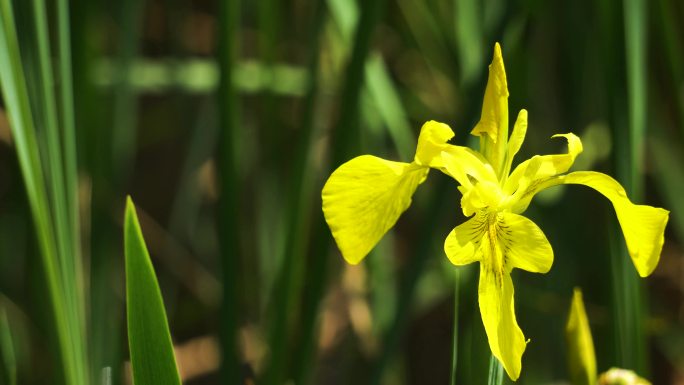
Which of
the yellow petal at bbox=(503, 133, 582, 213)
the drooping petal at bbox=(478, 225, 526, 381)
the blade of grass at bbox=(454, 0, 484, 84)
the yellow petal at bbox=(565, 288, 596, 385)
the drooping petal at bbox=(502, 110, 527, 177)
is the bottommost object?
the yellow petal at bbox=(565, 288, 596, 385)

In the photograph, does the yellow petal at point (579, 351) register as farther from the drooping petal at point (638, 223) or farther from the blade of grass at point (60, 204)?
the blade of grass at point (60, 204)

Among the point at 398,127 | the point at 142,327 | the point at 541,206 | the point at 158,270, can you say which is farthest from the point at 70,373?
the point at 158,270

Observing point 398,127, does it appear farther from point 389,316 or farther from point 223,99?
point 223,99

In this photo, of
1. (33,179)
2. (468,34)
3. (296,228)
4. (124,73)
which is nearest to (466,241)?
(33,179)

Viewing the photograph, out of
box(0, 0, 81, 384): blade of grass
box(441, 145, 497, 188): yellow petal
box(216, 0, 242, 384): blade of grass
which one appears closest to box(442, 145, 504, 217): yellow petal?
box(441, 145, 497, 188): yellow petal

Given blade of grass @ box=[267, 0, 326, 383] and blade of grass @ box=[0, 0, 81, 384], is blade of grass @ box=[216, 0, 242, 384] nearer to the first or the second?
blade of grass @ box=[267, 0, 326, 383]

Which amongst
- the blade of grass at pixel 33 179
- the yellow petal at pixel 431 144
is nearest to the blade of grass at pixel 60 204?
the blade of grass at pixel 33 179
